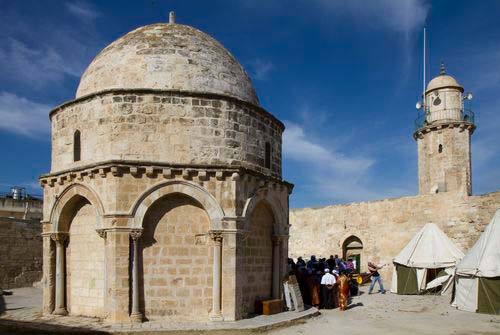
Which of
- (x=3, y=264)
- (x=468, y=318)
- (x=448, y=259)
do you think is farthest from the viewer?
(x=3, y=264)

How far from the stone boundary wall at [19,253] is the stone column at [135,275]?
42.2 ft

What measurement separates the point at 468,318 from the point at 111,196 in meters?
9.63

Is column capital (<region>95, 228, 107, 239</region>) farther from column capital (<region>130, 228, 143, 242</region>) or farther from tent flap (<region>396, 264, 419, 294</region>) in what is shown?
tent flap (<region>396, 264, 419, 294</region>)

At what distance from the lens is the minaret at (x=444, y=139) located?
24094 mm

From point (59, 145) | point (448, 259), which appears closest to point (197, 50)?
point (59, 145)

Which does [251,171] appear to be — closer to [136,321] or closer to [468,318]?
[136,321]

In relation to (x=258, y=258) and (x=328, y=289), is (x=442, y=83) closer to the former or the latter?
(x=328, y=289)

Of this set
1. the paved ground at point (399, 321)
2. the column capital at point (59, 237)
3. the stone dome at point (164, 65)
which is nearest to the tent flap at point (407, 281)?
the paved ground at point (399, 321)

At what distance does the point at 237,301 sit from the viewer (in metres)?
10.1

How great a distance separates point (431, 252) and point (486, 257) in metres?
4.08

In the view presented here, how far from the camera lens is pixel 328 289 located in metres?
13.7

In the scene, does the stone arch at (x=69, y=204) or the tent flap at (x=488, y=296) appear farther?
the tent flap at (x=488, y=296)

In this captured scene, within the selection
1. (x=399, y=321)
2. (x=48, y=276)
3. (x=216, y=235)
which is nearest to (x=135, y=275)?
(x=216, y=235)

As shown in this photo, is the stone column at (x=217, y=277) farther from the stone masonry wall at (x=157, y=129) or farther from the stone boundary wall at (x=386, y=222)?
the stone boundary wall at (x=386, y=222)
